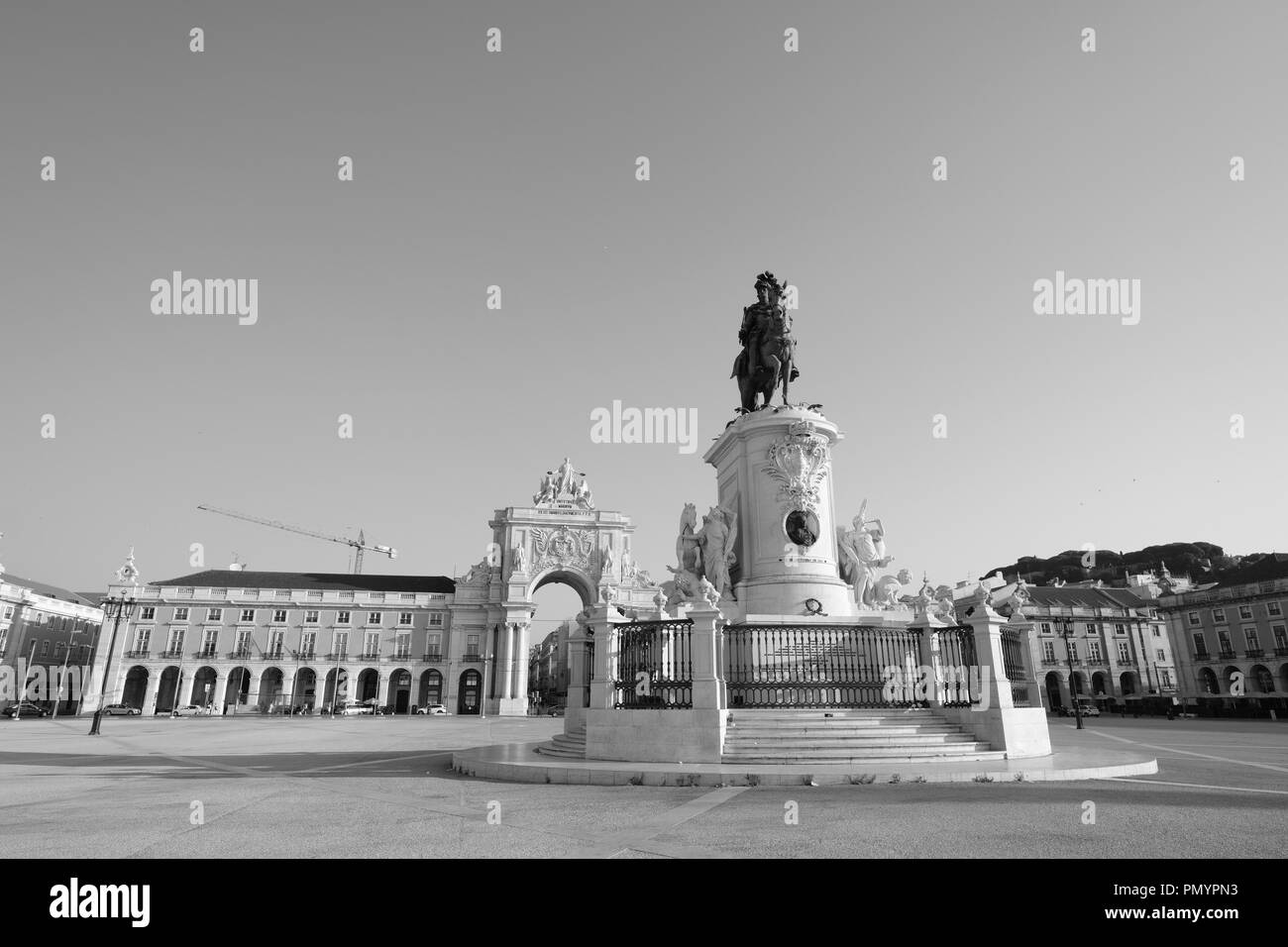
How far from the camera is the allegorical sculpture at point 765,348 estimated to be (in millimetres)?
18875

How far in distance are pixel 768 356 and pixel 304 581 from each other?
232 ft

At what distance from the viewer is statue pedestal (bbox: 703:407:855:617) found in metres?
15.7

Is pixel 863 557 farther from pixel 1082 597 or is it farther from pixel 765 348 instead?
pixel 1082 597

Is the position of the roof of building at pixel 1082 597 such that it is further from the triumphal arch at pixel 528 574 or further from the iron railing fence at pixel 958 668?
the iron railing fence at pixel 958 668

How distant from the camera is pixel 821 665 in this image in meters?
13.1

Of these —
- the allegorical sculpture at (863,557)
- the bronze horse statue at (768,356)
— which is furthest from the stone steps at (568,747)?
the bronze horse statue at (768,356)

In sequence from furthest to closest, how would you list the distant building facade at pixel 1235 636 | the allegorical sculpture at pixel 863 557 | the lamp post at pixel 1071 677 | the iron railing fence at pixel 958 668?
the distant building facade at pixel 1235 636 → the lamp post at pixel 1071 677 → the allegorical sculpture at pixel 863 557 → the iron railing fence at pixel 958 668

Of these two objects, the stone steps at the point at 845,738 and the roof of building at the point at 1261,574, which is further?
the roof of building at the point at 1261,574

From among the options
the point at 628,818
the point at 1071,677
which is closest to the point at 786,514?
the point at 628,818

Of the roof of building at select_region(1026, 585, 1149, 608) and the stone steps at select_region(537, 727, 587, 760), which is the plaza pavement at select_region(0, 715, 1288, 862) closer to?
the stone steps at select_region(537, 727, 587, 760)

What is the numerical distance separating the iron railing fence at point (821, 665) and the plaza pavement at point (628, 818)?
11.8 ft

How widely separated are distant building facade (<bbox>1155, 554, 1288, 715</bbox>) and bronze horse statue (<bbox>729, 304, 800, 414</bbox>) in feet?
172
